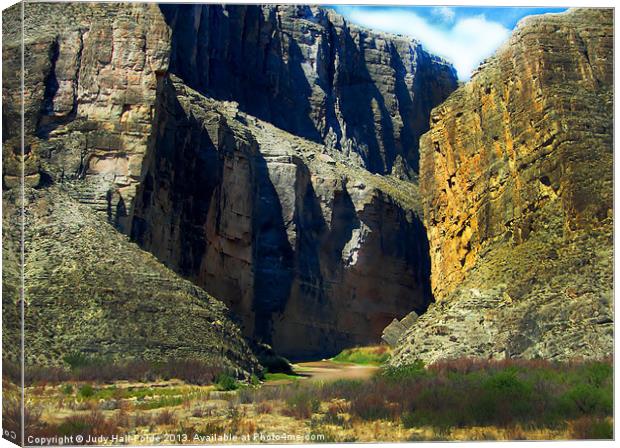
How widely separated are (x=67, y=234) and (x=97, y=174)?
7.61 metres

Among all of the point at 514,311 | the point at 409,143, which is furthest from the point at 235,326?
the point at 409,143

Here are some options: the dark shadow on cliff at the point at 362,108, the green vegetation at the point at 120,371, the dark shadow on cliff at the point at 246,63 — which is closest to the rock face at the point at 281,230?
the dark shadow on cliff at the point at 246,63

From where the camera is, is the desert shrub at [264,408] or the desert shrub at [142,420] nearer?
the desert shrub at [142,420]

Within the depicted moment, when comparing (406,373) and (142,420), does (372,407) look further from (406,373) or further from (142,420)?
(142,420)

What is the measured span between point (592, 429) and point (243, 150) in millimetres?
51114

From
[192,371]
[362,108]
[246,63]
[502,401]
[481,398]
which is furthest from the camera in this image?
[362,108]

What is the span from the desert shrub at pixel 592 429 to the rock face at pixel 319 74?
62612 mm

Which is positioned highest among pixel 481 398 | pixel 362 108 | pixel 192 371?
pixel 362 108

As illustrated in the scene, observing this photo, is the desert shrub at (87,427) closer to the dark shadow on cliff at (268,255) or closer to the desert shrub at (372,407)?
the desert shrub at (372,407)

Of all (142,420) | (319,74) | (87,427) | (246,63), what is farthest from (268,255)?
(87,427)

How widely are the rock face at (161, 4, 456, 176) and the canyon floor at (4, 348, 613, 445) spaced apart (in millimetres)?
58725

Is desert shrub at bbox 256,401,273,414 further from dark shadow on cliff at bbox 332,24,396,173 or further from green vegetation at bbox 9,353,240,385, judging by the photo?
dark shadow on cliff at bbox 332,24,396,173

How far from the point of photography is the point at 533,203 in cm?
4684

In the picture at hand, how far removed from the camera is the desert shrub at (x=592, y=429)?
2859 centimetres
